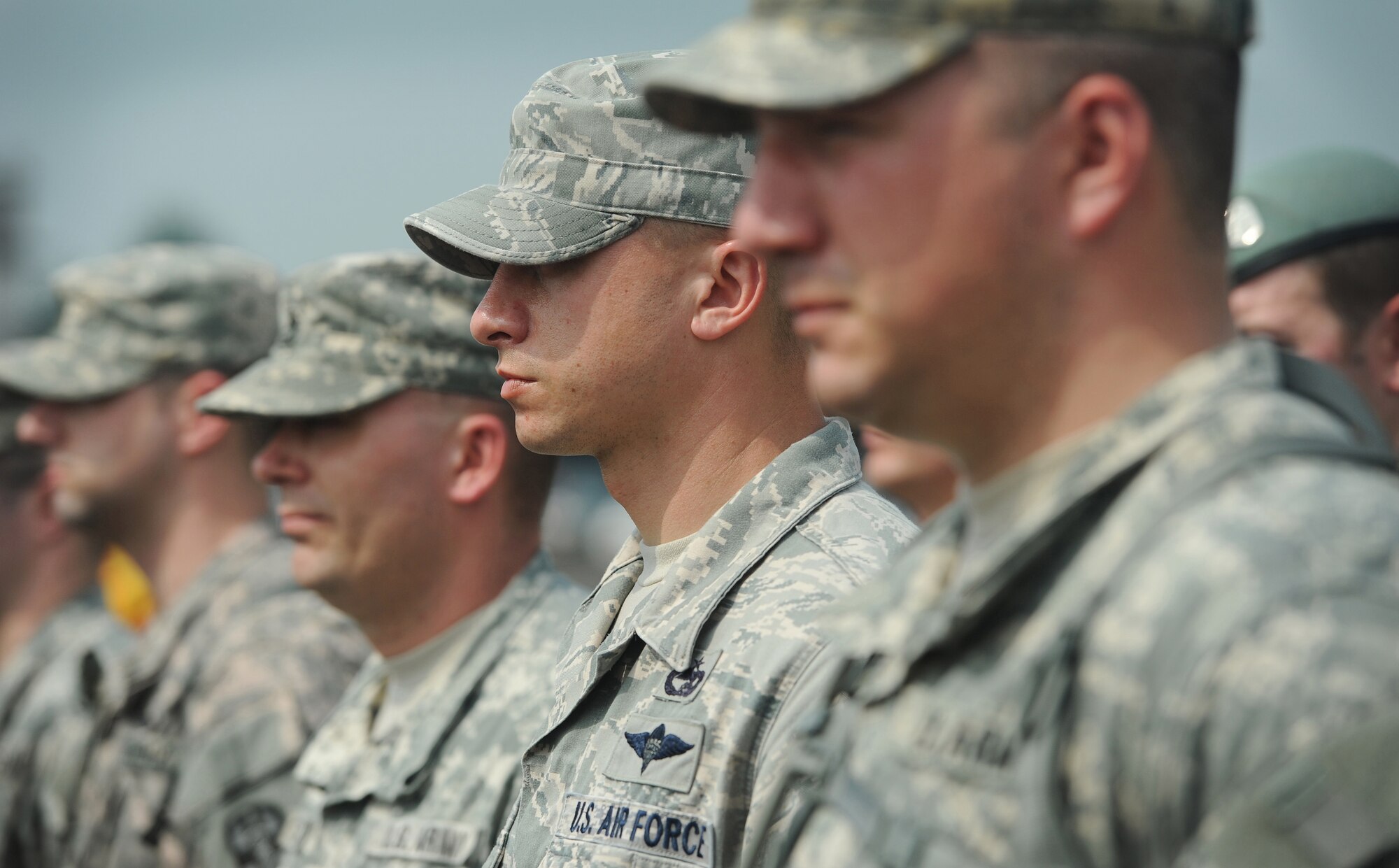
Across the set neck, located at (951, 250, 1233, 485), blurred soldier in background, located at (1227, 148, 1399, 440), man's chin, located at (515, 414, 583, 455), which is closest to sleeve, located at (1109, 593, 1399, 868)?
neck, located at (951, 250, 1233, 485)

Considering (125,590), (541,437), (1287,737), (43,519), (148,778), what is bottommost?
(125,590)

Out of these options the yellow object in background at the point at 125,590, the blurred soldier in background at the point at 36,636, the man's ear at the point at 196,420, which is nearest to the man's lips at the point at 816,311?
the man's ear at the point at 196,420

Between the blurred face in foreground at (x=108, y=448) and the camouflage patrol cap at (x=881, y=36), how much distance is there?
5326 millimetres

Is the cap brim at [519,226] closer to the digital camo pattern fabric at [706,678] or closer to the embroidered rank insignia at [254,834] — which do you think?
the digital camo pattern fabric at [706,678]

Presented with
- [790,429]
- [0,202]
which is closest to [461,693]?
[790,429]

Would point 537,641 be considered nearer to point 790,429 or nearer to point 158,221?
point 790,429

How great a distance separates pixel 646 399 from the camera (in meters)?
3.36

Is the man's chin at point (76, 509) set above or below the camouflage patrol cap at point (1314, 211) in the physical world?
below

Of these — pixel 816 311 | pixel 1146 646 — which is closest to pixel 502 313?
pixel 816 311

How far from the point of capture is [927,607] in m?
2.03

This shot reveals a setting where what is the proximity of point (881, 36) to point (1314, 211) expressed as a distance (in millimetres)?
2888

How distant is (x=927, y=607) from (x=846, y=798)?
0.85ft

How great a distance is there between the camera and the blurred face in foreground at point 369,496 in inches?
187

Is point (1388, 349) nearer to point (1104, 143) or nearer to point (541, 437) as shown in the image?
point (541, 437)
